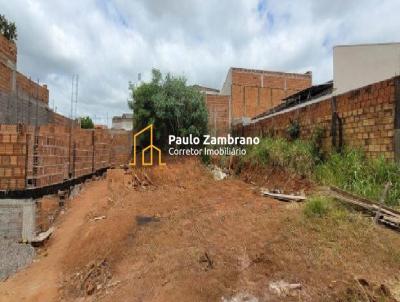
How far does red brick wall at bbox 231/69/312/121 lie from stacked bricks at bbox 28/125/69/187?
15.2 metres

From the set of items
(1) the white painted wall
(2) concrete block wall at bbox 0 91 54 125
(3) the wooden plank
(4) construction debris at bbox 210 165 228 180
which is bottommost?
(3) the wooden plank

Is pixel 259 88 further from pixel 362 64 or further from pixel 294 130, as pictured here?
pixel 294 130

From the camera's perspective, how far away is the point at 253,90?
73.5 feet

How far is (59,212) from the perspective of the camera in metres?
6.32

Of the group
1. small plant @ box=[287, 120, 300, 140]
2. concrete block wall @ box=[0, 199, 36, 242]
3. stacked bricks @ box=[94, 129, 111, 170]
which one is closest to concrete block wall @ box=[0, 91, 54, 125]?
stacked bricks @ box=[94, 129, 111, 170]

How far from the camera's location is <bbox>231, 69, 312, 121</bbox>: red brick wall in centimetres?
2172

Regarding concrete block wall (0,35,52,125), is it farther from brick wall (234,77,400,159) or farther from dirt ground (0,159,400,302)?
brick wall (234,77,400,159)

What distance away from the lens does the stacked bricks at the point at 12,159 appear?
4.66 m

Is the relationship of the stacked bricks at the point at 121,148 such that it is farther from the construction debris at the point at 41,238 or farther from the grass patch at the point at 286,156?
the construction debris at the point at 41,238


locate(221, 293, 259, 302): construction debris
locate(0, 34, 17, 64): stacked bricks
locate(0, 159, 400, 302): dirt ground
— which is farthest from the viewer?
locate(0, 34, 17, 64): stacked bricks

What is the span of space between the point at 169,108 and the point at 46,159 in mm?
7404

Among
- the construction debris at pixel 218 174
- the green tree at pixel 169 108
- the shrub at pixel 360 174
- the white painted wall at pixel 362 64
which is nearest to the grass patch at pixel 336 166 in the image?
the shrub at pixel 360 174

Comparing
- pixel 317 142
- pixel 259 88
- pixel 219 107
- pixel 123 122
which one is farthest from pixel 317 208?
pixel 123 122

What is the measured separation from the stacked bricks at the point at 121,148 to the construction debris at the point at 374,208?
1077 cm
